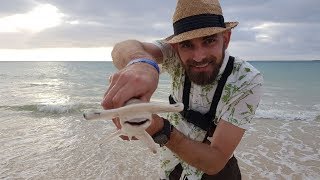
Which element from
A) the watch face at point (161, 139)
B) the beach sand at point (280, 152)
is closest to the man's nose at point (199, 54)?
the watch face at point (161, 139)

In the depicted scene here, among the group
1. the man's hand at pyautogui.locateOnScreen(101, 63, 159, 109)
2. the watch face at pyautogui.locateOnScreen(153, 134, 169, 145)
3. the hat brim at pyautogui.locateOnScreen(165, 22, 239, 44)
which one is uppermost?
the hat brim at pyautogui.locateOnScreen(165, 22, 239, 44)

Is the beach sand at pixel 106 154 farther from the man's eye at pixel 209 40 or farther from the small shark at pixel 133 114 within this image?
the small shark at pixel 133 114

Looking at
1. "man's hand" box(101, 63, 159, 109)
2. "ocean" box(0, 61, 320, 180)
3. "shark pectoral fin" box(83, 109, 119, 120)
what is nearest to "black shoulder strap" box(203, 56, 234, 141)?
"man's hand" box(101, 63, 159, 109)

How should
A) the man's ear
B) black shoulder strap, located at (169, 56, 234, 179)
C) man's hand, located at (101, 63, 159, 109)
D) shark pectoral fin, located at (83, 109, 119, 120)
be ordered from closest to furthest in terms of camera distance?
shark pectoral fin, located at (83, 109, 119, 120) → man's hand, located at (101, 63, 159, 109) → black shoulder strap, located at (169, 56, 234, 179) → the man's ear

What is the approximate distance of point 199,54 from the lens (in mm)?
2566

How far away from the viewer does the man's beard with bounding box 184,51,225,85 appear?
2.60 m

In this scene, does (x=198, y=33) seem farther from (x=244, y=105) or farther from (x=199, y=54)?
(x=244, y=105)

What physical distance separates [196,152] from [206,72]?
0.63 m

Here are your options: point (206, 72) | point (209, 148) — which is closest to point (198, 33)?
point (206, 72)

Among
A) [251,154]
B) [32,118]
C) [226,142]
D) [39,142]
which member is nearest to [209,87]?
[226,142]

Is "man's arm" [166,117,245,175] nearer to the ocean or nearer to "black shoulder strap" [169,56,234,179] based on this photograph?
"black shoulder strap" [169,56,234,179]

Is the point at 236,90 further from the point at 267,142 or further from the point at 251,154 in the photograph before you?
the point at 267,142

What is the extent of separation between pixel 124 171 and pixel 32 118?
7.90m

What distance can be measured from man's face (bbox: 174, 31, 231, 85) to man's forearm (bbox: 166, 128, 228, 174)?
555mm
